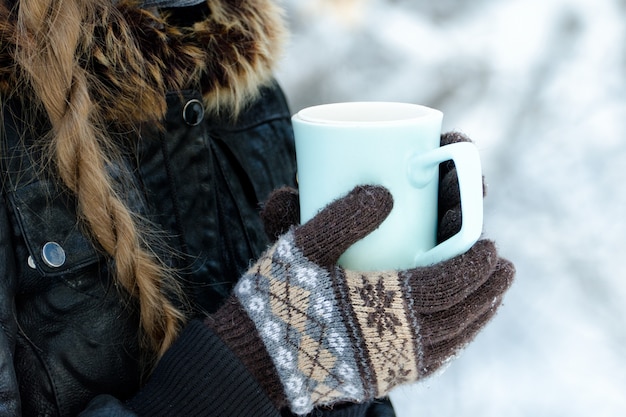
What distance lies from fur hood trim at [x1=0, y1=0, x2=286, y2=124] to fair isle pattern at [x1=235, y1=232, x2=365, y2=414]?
24 cm

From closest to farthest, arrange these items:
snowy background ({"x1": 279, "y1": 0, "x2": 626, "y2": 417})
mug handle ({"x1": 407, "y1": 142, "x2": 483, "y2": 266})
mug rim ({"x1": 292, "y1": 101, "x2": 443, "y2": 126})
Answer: mug handle ({"x1": 407, "y1": 142, "x2": 483, "y2": 266})
mug rim ({"x1": 292, "y1": 101, "x2": 443, "y2": 126})
snowy background ({"x1": 279, "y1": 0, "x2": 626, "y2": 417})

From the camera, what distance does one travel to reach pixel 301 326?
65 centimetres

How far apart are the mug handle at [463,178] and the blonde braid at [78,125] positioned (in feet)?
1.03

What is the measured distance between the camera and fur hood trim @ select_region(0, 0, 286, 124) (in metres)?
0.69

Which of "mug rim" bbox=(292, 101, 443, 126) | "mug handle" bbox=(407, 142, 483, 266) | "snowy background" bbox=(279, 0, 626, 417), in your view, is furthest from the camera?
"snowy background" bbox=(279, 0, 626, 417)

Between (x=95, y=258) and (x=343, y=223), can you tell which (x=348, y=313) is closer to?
(x=343, y=223)

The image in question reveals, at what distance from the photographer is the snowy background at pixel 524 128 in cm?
179

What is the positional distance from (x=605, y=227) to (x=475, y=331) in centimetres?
139

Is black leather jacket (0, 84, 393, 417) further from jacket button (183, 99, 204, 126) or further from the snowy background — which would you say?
the snowy background

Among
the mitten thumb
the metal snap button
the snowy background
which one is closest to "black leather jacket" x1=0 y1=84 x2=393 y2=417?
the metal snap button

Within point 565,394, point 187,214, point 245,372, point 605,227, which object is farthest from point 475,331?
point 605,227

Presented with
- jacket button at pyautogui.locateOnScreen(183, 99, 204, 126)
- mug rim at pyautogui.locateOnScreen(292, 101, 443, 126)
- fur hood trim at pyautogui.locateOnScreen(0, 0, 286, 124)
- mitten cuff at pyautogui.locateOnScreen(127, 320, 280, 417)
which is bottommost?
mitten cuff at pyautogui.locateOnScreen(127, 320, 280, 417)

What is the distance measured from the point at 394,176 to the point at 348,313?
142 millimetres

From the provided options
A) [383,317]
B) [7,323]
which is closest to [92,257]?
[7,323]
